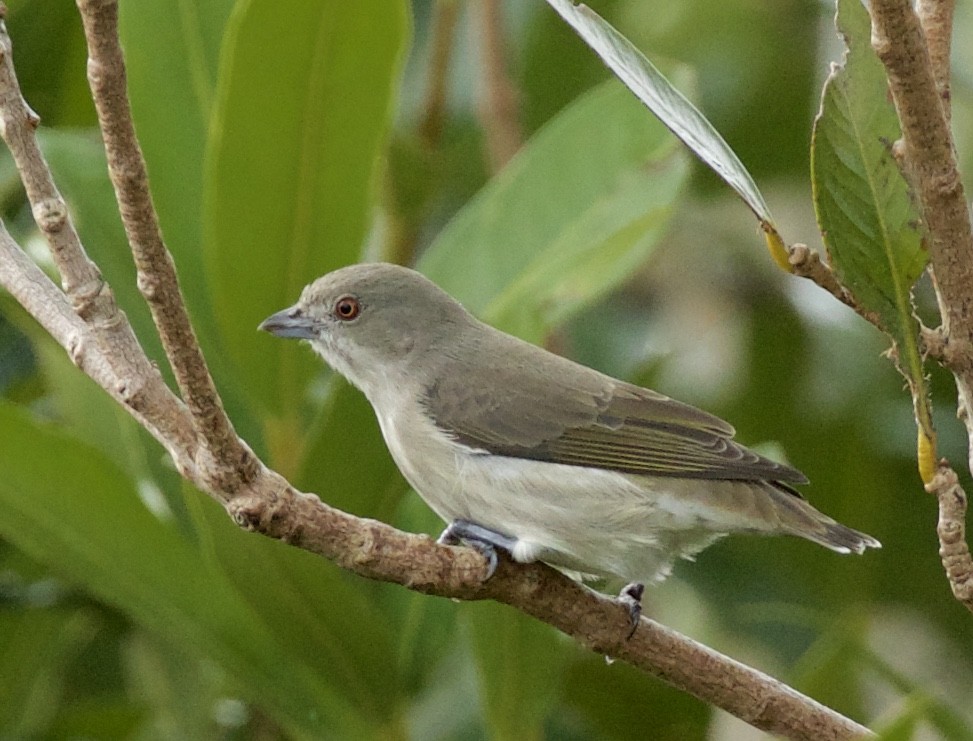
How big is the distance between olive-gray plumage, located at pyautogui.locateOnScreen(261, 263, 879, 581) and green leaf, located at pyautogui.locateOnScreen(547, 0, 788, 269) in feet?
3.28

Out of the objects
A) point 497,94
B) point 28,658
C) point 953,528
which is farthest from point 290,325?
point 953,528

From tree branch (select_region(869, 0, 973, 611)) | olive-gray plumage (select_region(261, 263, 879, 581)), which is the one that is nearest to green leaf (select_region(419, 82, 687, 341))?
olive-gray plumage (select_region(261, 263, 879, 581))

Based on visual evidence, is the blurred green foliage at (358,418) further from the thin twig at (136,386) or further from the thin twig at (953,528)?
the thin twig at (136,386)

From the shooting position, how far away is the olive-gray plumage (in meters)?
2.73

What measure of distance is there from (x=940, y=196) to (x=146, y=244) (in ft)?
2.87

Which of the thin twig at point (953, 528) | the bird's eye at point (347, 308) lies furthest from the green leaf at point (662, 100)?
the bird's eye at point (347, 308)

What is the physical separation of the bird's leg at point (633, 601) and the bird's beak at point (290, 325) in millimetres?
874

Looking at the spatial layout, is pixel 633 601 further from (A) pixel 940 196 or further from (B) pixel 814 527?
(A) pixel 940 196

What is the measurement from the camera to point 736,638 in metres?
3.78

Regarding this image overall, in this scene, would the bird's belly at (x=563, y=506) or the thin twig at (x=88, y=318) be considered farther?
the bird's belly at (x=563, y=506)

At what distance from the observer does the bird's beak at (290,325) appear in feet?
9.43

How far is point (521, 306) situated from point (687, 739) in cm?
110

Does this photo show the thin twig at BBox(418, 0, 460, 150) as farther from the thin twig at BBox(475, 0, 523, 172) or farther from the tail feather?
the tail feather

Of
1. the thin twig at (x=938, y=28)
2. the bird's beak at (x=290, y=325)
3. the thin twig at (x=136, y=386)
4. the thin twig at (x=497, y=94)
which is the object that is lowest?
the bird's beak at (x=290, y=325)
